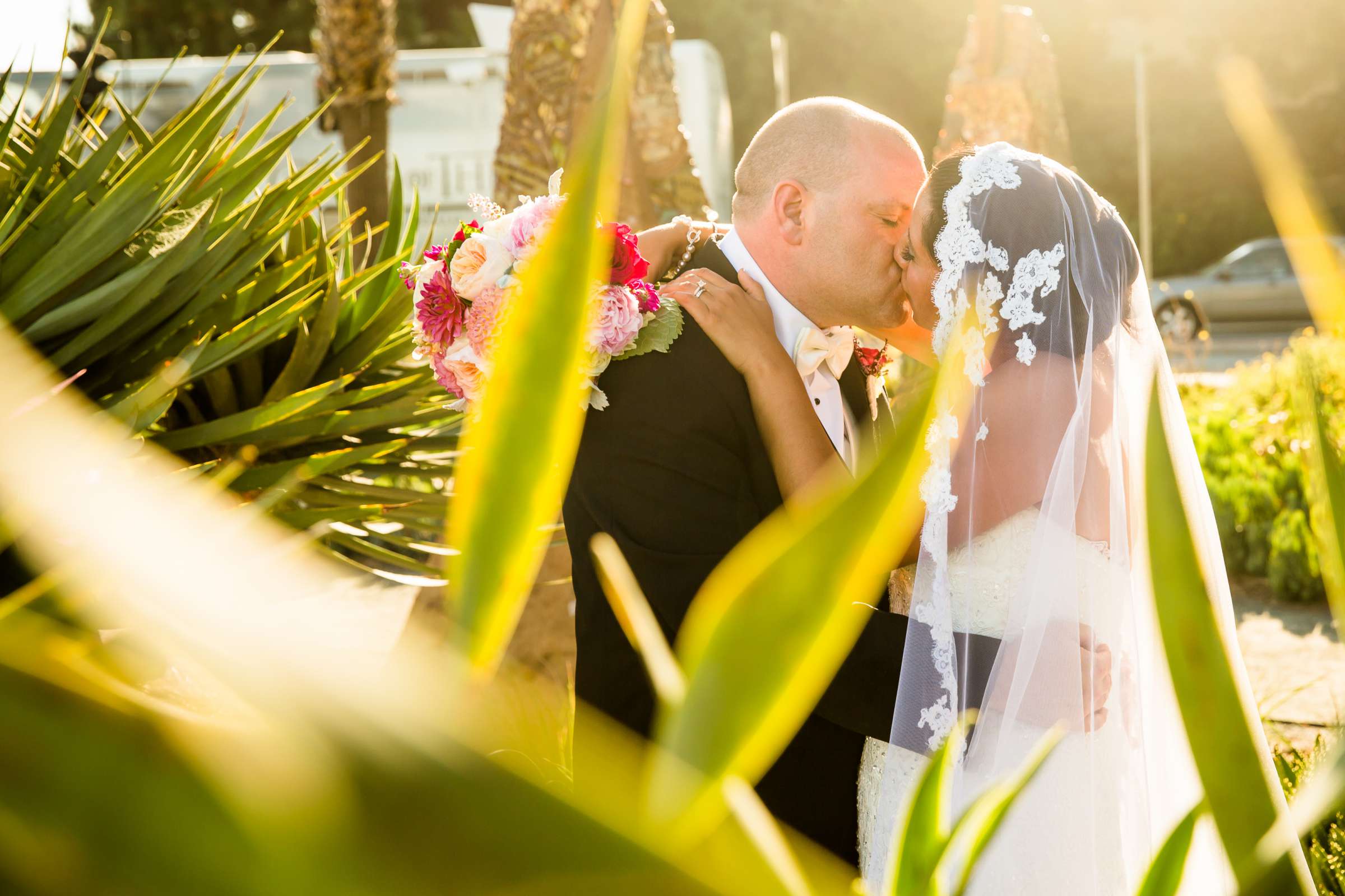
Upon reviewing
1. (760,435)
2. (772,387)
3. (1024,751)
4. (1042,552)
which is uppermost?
(772,387)

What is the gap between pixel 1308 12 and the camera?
27578mm

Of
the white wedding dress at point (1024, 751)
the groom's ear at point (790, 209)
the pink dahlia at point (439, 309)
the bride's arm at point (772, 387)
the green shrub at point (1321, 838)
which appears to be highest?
the groom's ear at point (790, 209)

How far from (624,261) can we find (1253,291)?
21985 millimetres

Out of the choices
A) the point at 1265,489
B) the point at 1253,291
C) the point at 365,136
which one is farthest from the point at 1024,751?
the point at 1253,291

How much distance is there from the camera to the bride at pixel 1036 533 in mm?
2336

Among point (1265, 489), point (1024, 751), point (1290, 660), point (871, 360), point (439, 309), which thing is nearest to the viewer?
point (1024, 751)

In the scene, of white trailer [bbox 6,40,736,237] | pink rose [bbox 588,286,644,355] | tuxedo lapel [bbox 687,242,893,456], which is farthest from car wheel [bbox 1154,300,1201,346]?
pink rose [bbox 588,286,644,355]

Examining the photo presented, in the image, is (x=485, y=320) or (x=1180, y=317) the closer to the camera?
(x=485, y=320)

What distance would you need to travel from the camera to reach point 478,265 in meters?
2.60

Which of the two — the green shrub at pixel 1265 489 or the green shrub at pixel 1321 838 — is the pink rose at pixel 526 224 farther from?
the green shrub at pixel 1265 489

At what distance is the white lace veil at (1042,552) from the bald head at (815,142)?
34cm

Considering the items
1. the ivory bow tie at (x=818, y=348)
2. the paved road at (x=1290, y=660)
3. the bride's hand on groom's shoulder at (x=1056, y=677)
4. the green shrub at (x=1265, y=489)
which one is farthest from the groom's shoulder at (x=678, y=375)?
the green shrub at (x=1265, y=489)

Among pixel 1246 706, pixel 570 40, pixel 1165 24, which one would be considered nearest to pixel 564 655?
pixel 570 40

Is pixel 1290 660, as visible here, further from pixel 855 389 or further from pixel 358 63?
pixel 358 63
